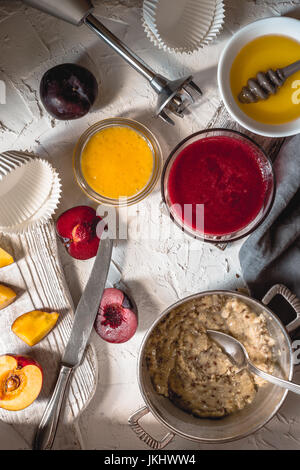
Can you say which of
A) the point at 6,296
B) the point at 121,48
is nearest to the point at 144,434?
the point at 6,296

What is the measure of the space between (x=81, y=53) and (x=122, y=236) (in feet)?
1.54

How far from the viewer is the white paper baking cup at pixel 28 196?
41.5 inches

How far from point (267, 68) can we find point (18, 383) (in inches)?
38.0

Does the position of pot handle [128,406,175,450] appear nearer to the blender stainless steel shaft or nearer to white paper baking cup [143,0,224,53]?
the blender stainless steel shaft

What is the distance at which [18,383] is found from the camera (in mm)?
1084

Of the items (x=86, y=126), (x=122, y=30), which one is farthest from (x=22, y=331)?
(x=122, y=30)

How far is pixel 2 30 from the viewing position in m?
1.09

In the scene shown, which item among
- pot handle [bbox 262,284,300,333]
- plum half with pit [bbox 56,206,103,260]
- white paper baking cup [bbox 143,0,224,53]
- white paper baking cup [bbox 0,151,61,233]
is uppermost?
white paper baking cup [bbox 143,0,224,53]

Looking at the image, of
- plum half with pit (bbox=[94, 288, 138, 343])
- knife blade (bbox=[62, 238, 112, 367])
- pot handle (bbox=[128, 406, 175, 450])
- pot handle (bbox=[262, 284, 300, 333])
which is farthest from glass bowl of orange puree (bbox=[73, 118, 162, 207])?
pot handle (bbox=[128, 406, 175, 450])

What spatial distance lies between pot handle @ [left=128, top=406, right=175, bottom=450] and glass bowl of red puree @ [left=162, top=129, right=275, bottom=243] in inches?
18.3

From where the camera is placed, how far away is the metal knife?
1.10m

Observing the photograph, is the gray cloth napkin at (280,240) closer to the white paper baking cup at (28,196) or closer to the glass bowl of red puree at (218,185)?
the glass bowl of red puree at (218,185)

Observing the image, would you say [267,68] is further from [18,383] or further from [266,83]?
[18,383]

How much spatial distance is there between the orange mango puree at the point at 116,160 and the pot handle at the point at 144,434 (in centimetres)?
56
